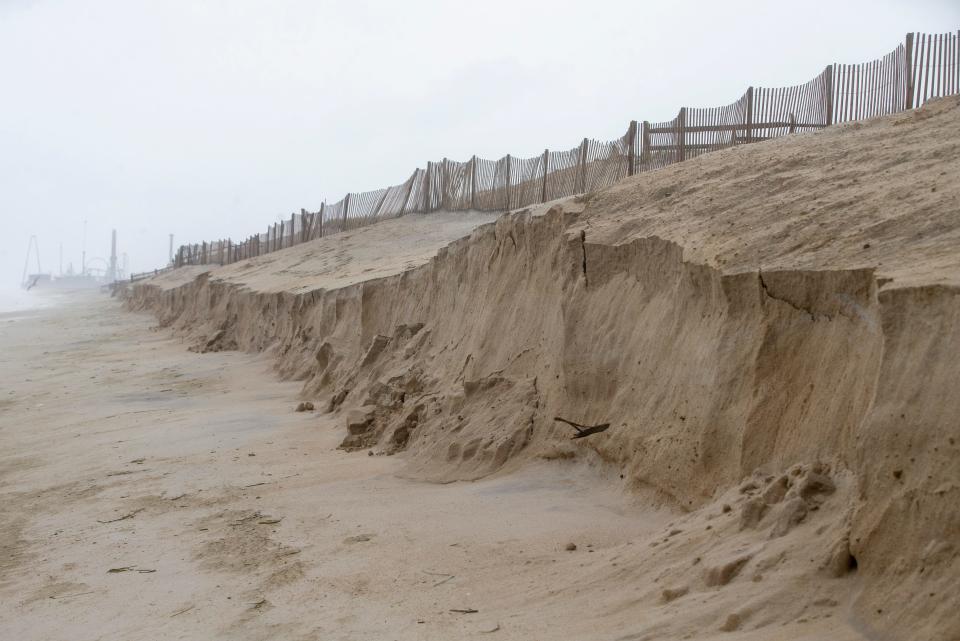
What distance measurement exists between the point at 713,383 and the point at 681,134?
23.9ft

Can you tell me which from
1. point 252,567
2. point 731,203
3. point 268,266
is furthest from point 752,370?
point 268,266

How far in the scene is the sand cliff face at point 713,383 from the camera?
2.53 metres

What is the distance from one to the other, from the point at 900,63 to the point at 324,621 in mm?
8398

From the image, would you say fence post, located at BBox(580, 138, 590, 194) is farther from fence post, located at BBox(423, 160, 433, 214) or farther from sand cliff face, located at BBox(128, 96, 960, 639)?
fence post, located at BBox(423, 160, 433, 214)

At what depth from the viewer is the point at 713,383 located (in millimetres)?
4141

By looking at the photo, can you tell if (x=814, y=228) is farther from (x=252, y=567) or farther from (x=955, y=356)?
(x=252, y=567)

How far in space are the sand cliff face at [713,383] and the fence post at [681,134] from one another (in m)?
3.84

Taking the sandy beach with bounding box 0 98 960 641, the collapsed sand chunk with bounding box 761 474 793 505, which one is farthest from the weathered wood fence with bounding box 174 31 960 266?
the collapsed sand chunk with bounding box 761 474 793 505

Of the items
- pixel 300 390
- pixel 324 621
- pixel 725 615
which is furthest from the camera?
pixel 300 390

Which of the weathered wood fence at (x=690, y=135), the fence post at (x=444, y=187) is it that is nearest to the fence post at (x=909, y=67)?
the weathered wood fence at (x=690, y=135)

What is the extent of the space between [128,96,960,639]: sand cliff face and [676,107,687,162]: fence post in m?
3.84

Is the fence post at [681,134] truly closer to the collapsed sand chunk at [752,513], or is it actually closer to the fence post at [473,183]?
the fence post at [473,183]

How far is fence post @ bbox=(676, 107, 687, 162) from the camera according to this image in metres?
10.7

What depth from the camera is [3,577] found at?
4586 millimetres
